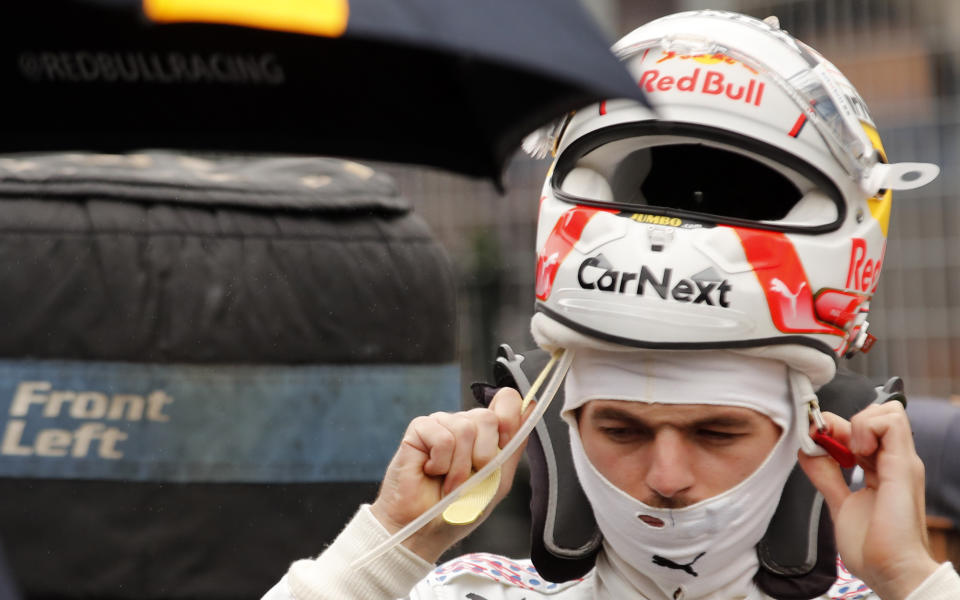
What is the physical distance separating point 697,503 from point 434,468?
0.43 metres

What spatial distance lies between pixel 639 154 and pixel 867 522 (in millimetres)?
740

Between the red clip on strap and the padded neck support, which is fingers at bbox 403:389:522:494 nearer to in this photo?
the padded neck support

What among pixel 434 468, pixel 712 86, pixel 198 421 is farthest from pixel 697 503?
pixel 198 421

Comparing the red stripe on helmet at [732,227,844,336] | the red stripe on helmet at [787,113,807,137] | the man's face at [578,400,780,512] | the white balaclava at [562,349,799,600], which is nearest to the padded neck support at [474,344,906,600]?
the white balaclava at [562,349,799,600]

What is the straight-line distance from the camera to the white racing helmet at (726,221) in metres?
2.14

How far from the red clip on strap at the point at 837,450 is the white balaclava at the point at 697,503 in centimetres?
8

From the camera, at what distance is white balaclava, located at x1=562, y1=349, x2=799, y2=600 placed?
2.20 meters

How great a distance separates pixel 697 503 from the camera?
2225 mm

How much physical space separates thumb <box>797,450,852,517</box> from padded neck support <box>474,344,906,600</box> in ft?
0.34

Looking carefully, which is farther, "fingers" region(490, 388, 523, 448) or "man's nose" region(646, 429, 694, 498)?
"fingers" region(490, 388, 523, 448)

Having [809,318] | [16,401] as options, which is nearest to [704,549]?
[809,318]

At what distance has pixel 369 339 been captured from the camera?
3.07 meters

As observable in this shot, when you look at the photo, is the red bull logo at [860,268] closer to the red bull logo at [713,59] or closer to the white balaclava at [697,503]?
the white balaclava at [697,503]

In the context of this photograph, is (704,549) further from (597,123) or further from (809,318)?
(597,123)
